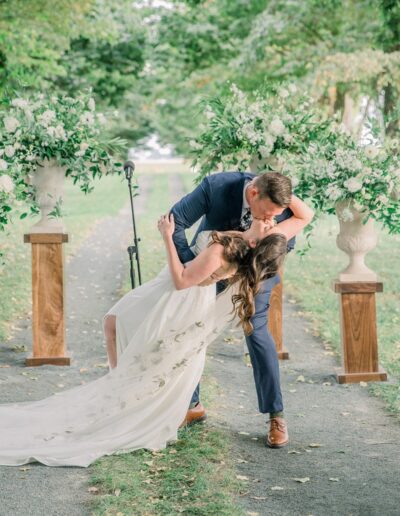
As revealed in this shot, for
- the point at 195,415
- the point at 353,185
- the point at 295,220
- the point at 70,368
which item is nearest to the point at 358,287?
the point at 353,185

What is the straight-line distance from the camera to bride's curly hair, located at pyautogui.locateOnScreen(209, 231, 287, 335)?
16.4 feet

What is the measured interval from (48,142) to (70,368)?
6.36ft

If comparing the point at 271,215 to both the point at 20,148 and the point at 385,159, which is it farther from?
the point at 20,148

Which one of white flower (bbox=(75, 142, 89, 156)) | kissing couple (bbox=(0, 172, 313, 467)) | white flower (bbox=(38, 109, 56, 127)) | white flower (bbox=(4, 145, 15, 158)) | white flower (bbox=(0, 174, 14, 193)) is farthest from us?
white flower (bbox=(75, 142, 89, 156))

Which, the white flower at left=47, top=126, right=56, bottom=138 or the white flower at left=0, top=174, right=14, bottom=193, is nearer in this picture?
the white flower at left=0, top=174, right=14, bottom=193

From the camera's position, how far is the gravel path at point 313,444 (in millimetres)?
4426

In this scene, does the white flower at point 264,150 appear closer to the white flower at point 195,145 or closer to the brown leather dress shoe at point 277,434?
the white flower at point 195,145

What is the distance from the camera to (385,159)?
6.55 metres

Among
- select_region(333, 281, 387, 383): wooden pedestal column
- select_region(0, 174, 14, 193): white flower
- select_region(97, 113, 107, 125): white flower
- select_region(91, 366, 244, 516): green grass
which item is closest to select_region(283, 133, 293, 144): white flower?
select_region(333, 281, 387, 383): wooden pedestal column

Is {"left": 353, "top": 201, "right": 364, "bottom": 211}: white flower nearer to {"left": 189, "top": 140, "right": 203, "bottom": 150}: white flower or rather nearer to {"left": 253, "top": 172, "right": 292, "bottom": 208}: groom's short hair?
{"left": 189, "top": 140, "right": 203, "bottom": 150}: white flower

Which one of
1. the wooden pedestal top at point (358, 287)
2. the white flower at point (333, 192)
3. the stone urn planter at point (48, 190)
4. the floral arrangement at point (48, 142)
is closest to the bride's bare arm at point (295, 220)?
the white flower at point (333, 192)

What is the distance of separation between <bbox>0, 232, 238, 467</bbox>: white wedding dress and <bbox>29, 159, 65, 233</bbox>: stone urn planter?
1.99 metres

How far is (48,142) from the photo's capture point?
6859 millimetres

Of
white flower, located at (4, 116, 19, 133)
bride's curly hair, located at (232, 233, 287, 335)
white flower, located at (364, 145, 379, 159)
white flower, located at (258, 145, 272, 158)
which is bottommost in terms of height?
bride's curly hair, located at (232, 233, 287, 335)
